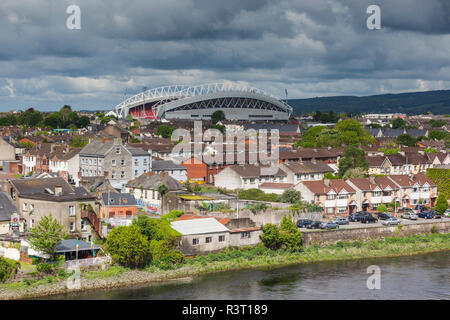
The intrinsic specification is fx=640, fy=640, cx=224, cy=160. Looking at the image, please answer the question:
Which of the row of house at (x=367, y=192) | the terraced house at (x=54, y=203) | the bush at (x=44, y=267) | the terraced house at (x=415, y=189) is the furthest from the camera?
the terraced house at (x=415, y=189)

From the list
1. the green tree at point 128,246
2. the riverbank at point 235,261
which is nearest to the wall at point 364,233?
the riverbank at point 235,261

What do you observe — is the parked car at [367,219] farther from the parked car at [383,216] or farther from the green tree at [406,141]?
the green tree at [406,141]

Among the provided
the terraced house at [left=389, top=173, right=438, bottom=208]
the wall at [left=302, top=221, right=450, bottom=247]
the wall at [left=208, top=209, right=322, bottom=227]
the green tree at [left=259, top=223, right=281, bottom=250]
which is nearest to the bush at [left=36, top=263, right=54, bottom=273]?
the green tree at [left=259, top=223, right=281, bottom=250]

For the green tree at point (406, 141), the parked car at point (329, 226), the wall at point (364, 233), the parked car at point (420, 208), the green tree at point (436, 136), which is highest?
the green tree at point (436, 136)

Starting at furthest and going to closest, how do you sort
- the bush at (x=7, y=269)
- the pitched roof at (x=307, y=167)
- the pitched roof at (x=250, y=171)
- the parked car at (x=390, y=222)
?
the pitched roof at (x=307, y=167) < the pitched roof at (x=250, y=171) < the parked car at (x=390, y=222) < the bush at (x=7, y=269)

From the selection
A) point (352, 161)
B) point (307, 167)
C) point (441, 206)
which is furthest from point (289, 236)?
point (352, 161)

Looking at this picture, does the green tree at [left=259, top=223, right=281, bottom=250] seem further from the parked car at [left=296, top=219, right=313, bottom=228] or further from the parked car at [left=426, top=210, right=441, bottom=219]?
the parked car at [left=426, top=210, right=441, bottom=219]

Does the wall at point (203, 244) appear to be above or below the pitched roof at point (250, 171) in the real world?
below

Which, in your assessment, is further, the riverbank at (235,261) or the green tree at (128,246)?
the green tree at (128,246)

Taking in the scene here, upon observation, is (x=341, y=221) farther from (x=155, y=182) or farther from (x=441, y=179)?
(x=441, y=179)
